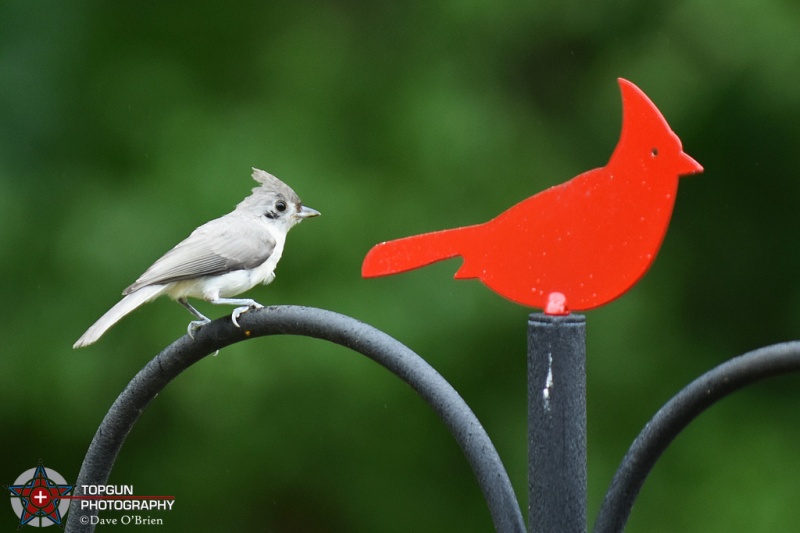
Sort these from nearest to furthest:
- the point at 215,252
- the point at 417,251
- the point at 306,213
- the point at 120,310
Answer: the point at 417,251, the point at 120,310, the point at 215,252, the point at 306,213

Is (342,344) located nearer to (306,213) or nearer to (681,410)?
(681,410)

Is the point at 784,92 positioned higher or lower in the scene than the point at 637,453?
higher

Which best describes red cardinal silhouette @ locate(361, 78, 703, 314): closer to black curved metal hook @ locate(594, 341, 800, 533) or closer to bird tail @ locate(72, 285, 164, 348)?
black curved metal hook @ locate(594, 341, 800, 533)

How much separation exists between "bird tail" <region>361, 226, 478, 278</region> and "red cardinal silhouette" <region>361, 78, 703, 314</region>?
5cm

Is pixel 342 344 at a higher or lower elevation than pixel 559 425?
higher

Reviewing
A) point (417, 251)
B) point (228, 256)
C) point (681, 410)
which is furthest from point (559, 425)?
point (228, 256)

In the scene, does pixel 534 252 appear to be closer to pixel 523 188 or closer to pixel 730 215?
pixel 523 188

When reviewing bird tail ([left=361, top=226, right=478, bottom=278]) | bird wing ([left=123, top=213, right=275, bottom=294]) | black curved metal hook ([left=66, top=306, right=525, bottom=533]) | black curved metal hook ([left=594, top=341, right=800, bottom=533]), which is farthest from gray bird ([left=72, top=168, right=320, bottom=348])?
black curved metal hook ([left=594, top=341, right=800, bottom=533])

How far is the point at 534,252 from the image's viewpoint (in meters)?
1.08

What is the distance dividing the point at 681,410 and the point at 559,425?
12 centimetres

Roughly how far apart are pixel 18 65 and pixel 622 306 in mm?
1873

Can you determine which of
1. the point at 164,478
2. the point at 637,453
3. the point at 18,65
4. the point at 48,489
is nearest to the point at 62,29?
the point at 18,65

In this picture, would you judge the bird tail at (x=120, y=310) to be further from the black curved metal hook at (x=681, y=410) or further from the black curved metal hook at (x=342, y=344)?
the black curved metal hook at (x=681, y=410)

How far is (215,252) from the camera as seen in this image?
1.83 meters
